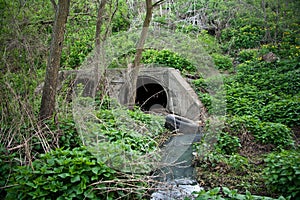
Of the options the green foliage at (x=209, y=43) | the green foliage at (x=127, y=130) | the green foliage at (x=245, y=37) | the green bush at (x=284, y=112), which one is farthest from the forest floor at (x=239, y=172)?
the green foliage at (x=245, y=37)

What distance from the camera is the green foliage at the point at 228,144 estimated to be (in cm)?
594

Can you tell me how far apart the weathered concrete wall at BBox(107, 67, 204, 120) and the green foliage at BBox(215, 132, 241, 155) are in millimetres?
2150

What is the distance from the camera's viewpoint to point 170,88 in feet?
29.5

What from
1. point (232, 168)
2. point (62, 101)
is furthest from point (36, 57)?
point (232, 168)

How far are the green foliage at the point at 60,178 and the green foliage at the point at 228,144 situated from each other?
2.71 m

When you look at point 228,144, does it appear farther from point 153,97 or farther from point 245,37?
point 245,37

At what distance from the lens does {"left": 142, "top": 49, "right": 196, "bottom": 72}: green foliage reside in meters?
10.0

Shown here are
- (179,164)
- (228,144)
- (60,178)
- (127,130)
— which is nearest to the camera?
(60,178)

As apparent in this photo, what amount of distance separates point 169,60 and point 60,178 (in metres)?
6.96

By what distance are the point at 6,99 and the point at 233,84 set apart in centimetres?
659

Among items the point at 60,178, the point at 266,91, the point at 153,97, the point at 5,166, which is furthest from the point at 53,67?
the point at 266,91

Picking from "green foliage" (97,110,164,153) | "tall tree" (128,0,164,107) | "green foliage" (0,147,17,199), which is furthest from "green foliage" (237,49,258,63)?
"green foliage" (0,147,17,199)

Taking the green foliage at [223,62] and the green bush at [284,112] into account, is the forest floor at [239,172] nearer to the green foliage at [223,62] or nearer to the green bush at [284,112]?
the green bush at [284,112]

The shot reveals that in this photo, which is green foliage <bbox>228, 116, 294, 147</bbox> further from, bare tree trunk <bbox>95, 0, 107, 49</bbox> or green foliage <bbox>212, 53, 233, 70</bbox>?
green foliage <bbox>212, 53, 233, 70</bbox>
